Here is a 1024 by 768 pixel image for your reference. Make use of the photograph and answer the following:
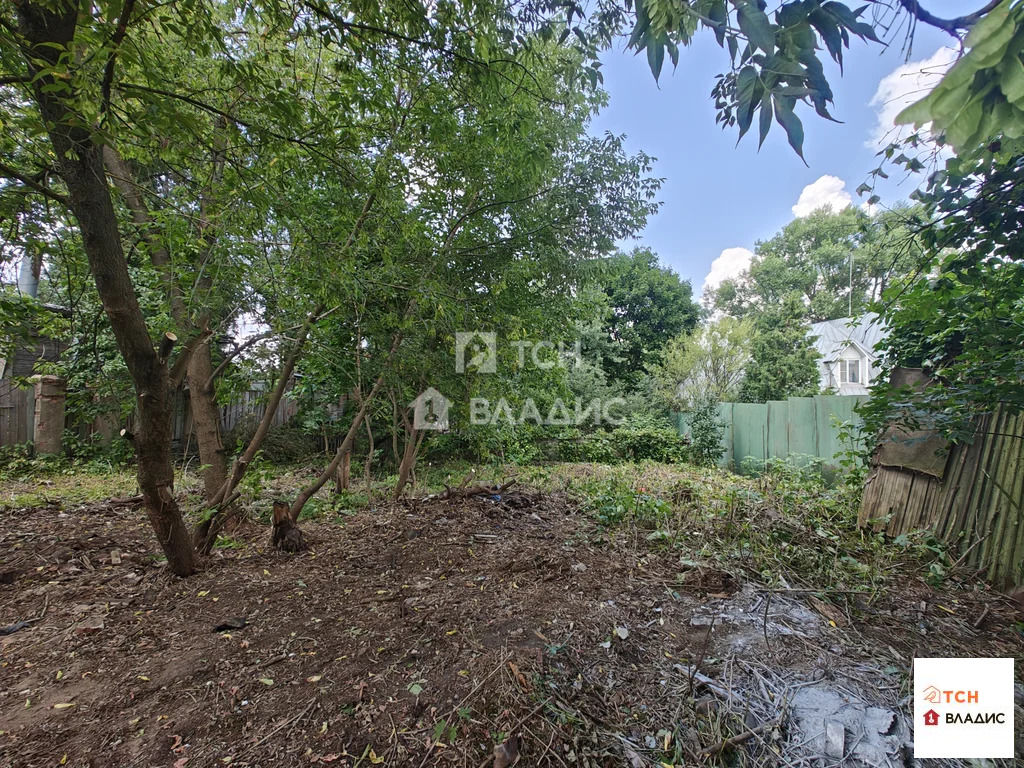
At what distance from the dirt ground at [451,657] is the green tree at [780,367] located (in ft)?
30.0

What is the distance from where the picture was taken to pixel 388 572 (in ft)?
7.76

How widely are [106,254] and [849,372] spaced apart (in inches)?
741

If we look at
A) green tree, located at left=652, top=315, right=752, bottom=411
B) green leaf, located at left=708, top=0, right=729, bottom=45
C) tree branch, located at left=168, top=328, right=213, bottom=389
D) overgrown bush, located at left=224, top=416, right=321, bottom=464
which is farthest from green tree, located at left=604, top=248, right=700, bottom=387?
green leaf, located at left=708, top=0, right=729, bottom=45

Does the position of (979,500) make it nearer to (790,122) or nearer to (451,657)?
(790,122)

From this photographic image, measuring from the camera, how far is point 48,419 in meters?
5.17

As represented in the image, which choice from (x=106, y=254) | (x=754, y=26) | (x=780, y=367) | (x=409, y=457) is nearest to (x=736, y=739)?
(x=754, y=26)

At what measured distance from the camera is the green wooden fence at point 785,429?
18.8ft

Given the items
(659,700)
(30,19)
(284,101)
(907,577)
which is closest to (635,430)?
(907,577)

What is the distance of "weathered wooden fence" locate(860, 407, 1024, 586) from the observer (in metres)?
2.09

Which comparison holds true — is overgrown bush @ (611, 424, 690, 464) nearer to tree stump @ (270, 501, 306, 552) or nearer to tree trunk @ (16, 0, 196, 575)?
tree stump @ (270, 501, 306, 552)

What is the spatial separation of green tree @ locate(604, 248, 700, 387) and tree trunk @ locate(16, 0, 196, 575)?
10734mm

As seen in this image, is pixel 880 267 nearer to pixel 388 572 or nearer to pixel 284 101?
pixel 284 101

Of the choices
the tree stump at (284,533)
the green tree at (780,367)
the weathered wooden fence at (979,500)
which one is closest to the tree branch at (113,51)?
the tree stump at (284,533)

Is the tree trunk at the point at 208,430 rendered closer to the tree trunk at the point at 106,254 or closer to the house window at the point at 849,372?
the tree trunk at the point at 106,254
